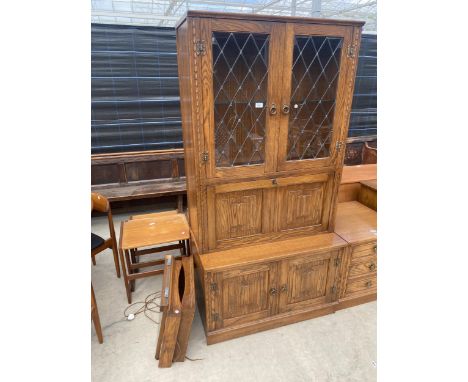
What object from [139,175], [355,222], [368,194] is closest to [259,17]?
[355,222]

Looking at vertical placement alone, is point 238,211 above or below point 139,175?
above

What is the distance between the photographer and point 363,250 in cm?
193

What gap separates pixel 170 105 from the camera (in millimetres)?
3523

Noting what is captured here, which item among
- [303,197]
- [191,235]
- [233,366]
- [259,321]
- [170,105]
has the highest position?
[170,105]

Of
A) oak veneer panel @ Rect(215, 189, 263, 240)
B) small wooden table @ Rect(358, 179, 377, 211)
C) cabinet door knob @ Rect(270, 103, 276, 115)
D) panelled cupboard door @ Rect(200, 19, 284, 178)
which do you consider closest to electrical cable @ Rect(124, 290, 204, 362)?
oak veneer panel @ Rect(215, 189, 263, 240)

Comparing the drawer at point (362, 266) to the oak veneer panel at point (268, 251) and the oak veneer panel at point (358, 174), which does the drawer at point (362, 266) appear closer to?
the oak veneer panel at point (268, 251)

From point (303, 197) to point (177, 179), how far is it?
7.14 feet

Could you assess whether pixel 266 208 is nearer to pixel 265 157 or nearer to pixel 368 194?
pixel 265 157

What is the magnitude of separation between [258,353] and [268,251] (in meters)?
0.62

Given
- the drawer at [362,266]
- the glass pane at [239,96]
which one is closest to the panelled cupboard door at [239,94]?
the glass pane at [239,96]

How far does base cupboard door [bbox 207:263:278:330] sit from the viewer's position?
168cm
